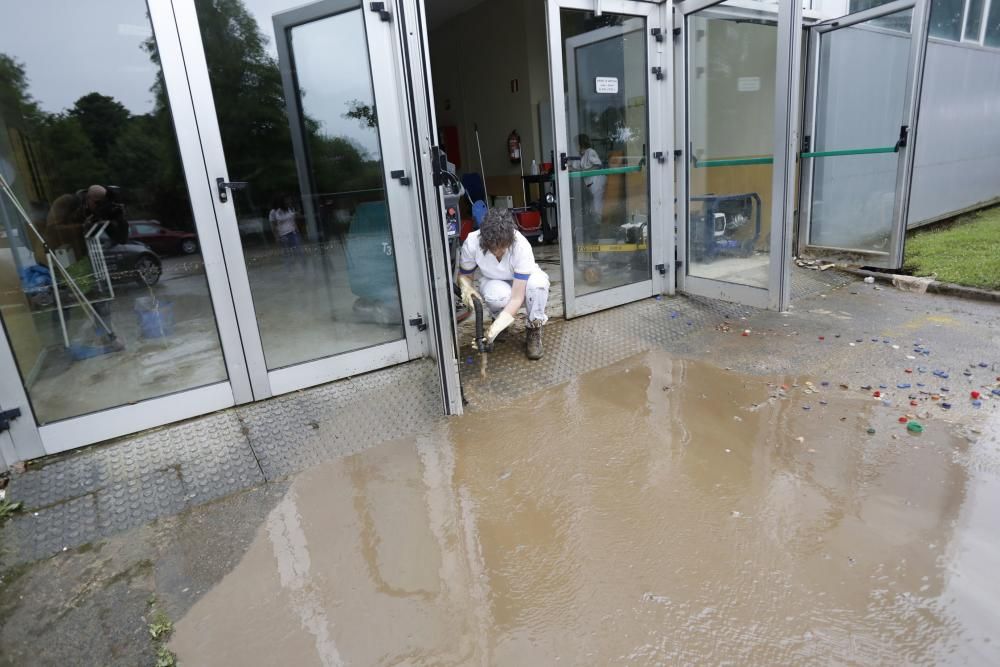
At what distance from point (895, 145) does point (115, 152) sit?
240 inches

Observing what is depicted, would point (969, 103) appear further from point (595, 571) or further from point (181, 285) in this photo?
point (181, 285)

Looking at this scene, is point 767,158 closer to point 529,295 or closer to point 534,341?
point 529,295

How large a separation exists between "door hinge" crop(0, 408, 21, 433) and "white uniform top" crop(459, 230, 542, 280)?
2.66m

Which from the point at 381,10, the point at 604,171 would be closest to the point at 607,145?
the point at 604,171

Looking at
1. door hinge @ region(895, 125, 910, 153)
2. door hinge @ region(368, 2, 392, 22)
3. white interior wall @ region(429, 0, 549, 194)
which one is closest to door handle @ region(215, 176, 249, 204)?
door hinge @ region(368, 2, 392, 22)

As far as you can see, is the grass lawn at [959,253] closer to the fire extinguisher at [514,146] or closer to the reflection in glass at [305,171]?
the reflection in glass at [305,171]

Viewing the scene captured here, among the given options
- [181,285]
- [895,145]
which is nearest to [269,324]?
[181,285]

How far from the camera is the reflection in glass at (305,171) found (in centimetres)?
334

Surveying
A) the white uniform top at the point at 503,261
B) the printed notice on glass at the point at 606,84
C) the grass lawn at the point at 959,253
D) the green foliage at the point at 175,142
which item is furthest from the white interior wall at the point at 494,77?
the green foliage at the point at 175,142

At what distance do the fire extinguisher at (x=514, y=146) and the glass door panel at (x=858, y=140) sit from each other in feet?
15.7

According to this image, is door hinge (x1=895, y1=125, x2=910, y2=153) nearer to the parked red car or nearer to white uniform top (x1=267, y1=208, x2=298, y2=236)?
white uniform top (x1=267, y1=208, x2=298, y2=236)

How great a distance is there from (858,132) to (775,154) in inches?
84.7

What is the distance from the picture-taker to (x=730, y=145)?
516 cm

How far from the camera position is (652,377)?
12.9 feet
